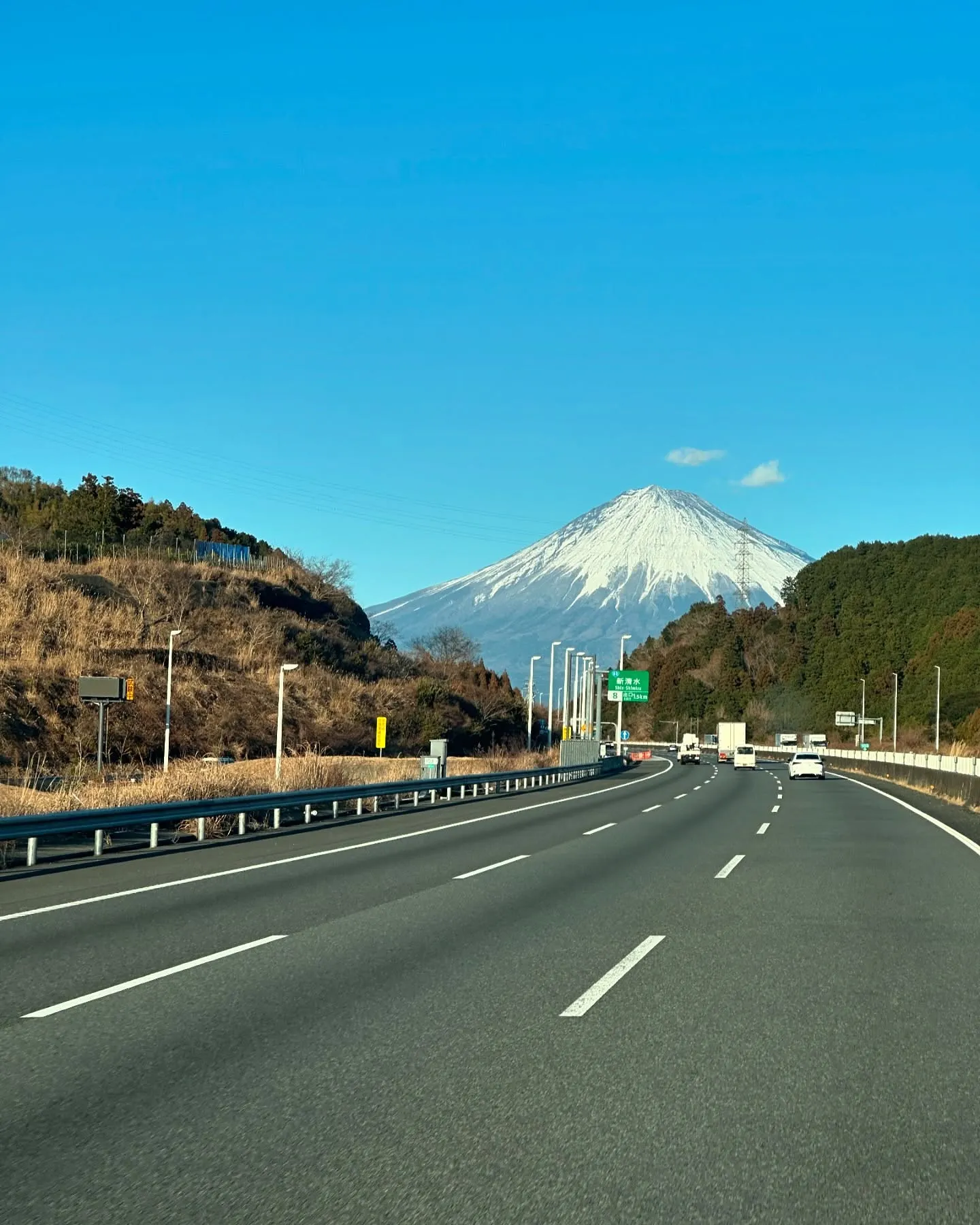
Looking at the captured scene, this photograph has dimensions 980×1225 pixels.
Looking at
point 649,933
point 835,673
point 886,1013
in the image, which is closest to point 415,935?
point 649,933

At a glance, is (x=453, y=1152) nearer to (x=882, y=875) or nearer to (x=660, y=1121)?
(x=660, y=1121)

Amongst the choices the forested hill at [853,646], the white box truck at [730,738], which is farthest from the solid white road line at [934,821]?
the forested hill at [853,646]

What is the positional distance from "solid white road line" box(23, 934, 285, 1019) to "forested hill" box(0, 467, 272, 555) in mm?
72316

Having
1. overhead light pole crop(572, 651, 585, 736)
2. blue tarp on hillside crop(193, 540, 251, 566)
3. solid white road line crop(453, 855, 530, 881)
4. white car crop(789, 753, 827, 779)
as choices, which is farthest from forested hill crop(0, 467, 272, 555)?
solid white road line crop(453, 855, 530, 881)

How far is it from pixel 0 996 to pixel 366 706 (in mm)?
65534

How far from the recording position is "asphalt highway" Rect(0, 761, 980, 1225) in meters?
4.65

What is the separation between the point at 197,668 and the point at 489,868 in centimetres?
5188

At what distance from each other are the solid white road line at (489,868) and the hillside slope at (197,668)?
3566 centimetres

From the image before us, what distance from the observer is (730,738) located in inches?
3659

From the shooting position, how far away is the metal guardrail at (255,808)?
16266 millimetres

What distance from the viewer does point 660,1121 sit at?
542 cm

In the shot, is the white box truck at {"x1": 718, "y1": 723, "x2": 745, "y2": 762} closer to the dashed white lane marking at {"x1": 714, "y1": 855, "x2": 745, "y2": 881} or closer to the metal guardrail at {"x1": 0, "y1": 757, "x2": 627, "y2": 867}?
the metal guardrail at {"x1": 0, "y1": 757, "x2": 627, "y2": 867}

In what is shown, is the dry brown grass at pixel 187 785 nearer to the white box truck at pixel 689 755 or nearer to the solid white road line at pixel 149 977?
the solid white road line at pixel 149 977

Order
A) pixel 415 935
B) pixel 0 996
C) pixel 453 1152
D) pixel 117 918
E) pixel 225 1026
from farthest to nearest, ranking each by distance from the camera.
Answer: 1. pixel 117 918
2. pixel 415 935
3. pixel 0 996
4. pixel 225 1026
5. pixel 453 1152
